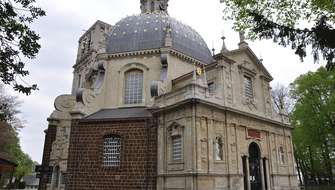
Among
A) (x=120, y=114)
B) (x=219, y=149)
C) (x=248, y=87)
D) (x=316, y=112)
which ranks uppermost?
(x=248, y=87)

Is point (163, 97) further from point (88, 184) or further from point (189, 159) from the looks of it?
point (88, 184)

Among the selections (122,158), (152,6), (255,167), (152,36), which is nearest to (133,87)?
(152,36)

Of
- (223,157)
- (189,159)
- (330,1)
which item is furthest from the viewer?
(223,157)

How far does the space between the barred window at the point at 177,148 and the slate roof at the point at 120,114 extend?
274 cm

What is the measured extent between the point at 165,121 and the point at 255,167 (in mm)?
7458

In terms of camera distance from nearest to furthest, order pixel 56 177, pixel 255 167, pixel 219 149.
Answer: pixel 219 149
pixel 255 167
pixel 56 177

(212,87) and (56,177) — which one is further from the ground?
(212,87)

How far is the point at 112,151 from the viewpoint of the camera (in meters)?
19.9

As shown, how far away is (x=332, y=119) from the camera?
91.6 feet

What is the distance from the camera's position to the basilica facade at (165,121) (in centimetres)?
1797

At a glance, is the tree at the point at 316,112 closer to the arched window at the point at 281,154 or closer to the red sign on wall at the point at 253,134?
the arched window at the point at 281,154

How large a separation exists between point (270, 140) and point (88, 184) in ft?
45.0

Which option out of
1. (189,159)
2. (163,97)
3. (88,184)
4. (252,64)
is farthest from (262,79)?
(88,184)

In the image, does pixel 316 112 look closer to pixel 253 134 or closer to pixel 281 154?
pixel 281 154
